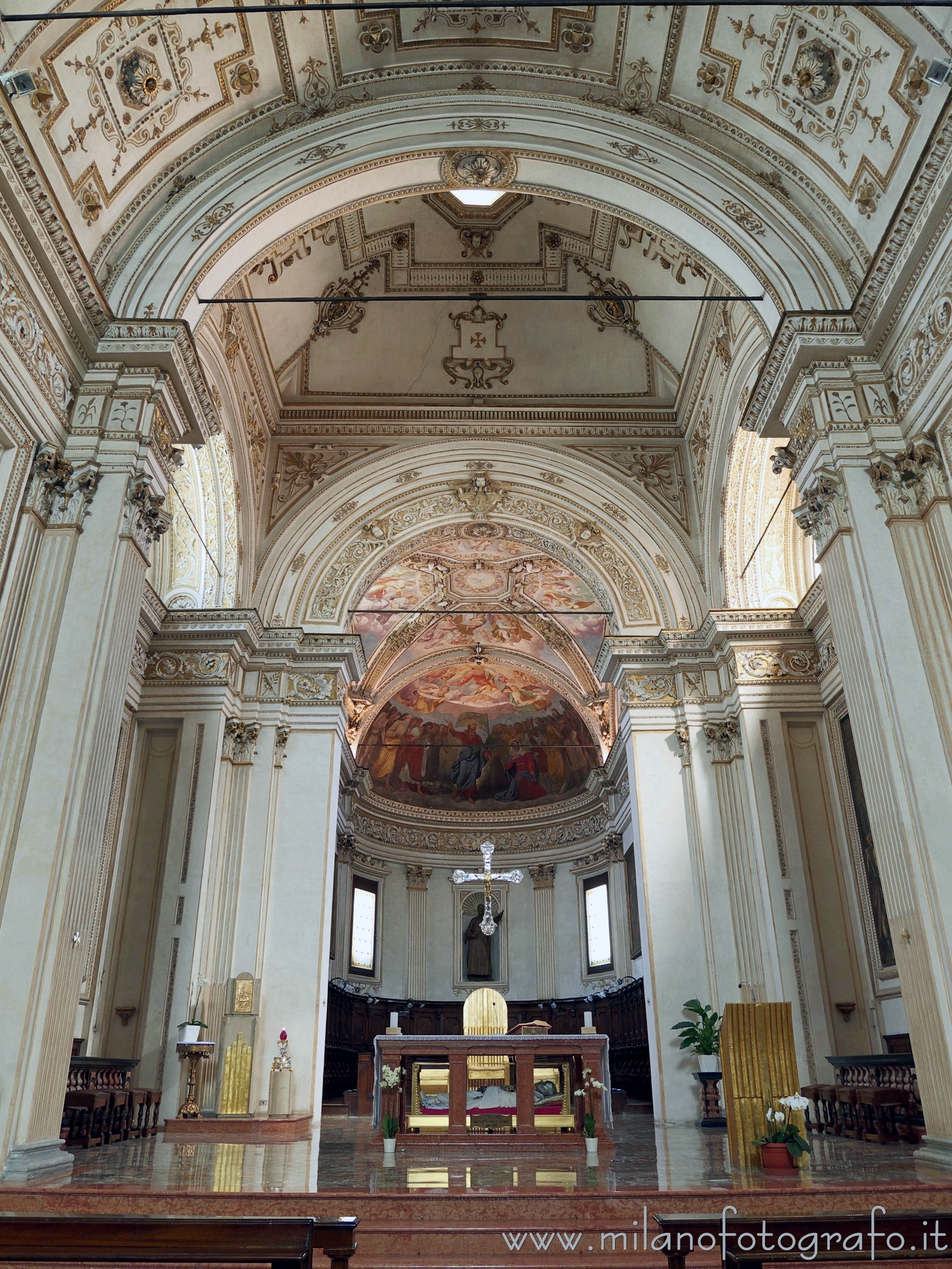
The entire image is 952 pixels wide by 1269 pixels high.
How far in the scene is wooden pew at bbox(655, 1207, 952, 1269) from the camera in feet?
11.1

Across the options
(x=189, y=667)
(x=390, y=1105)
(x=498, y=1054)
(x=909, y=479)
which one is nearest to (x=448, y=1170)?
(x=390, y=1105)

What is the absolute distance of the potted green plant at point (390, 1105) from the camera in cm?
878

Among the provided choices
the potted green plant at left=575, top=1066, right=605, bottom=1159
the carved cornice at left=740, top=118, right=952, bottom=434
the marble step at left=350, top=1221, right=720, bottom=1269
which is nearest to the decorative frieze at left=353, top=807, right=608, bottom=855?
the potted green plant at left=575, top=1066, right=605, bottom=1159

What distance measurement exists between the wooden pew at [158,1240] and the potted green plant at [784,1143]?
445cm

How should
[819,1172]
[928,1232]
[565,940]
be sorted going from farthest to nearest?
[565,940], [819,1172], [928,1232]

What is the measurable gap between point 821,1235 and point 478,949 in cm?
2102

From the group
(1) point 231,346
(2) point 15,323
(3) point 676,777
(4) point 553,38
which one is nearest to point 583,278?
(4) point 553,38

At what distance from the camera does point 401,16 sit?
34.5 ft

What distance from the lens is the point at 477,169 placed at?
1097 centimetres

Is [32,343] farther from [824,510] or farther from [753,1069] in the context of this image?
[753,1069]

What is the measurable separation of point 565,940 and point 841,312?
18.1 meters

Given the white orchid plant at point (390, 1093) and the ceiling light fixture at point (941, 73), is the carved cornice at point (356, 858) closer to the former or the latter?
the white orchid plant at point (390, 1093)

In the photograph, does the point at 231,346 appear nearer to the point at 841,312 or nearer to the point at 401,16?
the point at 401,16

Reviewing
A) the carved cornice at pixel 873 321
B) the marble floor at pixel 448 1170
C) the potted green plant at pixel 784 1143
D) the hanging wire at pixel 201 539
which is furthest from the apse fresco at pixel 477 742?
the potted green plant at pixel 784 1143
